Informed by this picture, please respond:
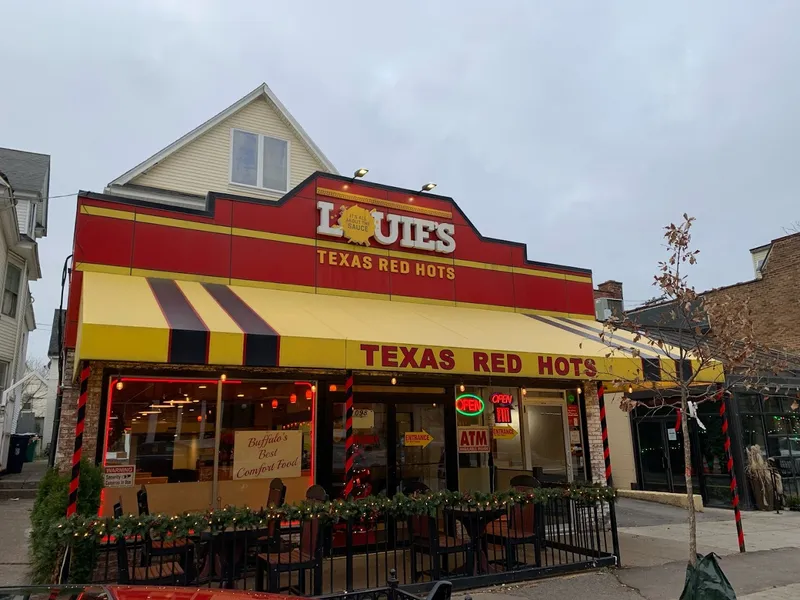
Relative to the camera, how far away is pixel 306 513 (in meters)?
6.83

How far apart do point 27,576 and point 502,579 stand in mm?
6167

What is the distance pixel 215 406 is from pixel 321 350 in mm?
2585

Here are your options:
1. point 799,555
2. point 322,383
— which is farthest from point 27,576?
point 799,555

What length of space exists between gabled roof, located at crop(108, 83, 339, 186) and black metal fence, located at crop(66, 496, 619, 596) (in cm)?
1124

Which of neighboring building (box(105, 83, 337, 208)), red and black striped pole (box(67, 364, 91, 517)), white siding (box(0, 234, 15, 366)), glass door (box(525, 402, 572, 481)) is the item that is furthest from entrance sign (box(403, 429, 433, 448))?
white siding (box(0, 234, 15, 366))

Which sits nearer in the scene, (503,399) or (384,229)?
(384,229)

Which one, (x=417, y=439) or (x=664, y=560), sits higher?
(x=417, y=439)

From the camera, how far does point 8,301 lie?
1908 cm

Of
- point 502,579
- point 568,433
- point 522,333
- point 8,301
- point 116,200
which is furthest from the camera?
point 8,301

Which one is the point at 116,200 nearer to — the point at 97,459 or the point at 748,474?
the point at 97,459

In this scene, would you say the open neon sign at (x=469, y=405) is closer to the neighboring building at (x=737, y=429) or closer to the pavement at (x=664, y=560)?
the pavement at (x=664, y=560)

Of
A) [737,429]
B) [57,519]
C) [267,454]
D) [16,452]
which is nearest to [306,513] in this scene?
[267,454]

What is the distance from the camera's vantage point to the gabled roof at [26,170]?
1950 centimetres

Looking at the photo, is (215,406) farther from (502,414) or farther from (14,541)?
(502,414)
